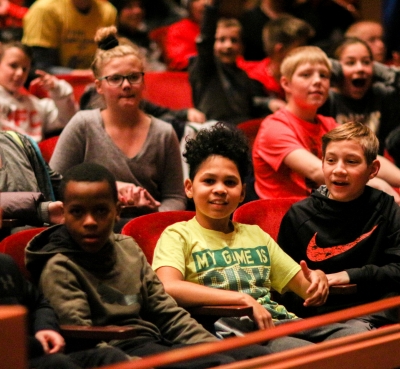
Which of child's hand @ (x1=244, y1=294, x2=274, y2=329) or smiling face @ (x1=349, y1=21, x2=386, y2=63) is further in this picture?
smiling face @ (x1=349, y1=21, x2=386, y2=63)

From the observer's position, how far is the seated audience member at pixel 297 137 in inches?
118

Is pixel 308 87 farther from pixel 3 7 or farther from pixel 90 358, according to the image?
pixel 3 7

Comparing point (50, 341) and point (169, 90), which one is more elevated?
point (169, 90)

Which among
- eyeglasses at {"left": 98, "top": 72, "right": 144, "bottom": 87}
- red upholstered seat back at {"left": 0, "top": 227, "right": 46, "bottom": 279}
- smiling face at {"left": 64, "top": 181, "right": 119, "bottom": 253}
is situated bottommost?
red upholstered seat back at {"left": 0, "top": 227, "right": 46, "bottom": 279}

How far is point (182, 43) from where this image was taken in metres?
4.76

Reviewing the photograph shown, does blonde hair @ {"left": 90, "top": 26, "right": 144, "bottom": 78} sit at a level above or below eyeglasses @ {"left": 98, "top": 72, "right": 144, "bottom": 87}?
above

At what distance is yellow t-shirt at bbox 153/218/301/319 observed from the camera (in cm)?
223

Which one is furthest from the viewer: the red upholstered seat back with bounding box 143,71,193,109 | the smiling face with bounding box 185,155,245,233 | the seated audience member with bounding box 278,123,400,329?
the red upholstered seat back with bounding box 143,71,193,109

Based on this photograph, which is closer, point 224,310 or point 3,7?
point 224,310

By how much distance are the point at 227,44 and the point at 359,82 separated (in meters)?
0.81

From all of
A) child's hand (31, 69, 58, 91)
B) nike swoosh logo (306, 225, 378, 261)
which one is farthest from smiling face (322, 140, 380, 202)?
child's hand (31, 69, 58, 91)

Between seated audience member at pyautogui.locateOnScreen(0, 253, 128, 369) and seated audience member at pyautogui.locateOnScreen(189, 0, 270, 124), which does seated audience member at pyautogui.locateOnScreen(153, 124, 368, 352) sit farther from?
seated audience member at pyautogui.locateOnScreen(189, 0, 270, 124)

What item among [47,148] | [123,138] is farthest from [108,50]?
[47,148]

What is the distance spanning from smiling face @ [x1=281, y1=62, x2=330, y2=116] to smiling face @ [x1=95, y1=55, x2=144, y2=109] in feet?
2.00
